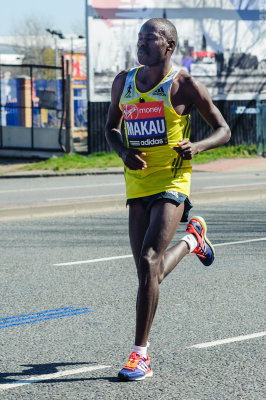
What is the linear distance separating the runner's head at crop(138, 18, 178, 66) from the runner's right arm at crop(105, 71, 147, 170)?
26 centimetres

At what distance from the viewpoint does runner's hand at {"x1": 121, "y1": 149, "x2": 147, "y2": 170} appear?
4.58 meters

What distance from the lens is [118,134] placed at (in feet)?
16.5

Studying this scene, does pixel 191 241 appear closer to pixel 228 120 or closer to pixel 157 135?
pixel 157 135

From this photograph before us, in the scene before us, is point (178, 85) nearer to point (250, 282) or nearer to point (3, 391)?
point (3, 391)

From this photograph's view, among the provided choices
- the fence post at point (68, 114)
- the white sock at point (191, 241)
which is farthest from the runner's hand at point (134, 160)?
the fence post at point (68, 114)

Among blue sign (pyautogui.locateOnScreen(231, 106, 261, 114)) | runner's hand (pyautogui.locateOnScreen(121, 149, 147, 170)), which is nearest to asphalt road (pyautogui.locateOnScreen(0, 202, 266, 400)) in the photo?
runner's hand (pyautogui.locateOnScreen(121, 149, 147, 170))

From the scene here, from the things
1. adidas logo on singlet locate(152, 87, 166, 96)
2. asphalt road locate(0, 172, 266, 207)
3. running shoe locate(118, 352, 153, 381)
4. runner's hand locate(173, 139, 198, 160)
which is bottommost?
asphalt road locate(0, 172, 266, 207)

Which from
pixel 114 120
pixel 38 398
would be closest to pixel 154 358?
pixel 38 398

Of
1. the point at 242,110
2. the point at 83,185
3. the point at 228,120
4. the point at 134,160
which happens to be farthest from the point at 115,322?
the point at 242,110

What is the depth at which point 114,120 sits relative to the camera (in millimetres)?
5070

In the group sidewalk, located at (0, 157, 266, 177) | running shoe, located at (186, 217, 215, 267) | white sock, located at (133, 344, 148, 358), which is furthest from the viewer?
sidewalk, located at (0, 157, 266, 177)

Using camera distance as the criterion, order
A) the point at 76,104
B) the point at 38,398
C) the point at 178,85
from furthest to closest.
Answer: the point at 76,104, the point at 178,85, the point at 38,398

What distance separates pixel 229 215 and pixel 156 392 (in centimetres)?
774

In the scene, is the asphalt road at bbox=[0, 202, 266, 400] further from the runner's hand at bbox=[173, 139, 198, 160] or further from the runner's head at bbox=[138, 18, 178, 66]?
the runner's head at bbox=[138, 18, 178, 66]
